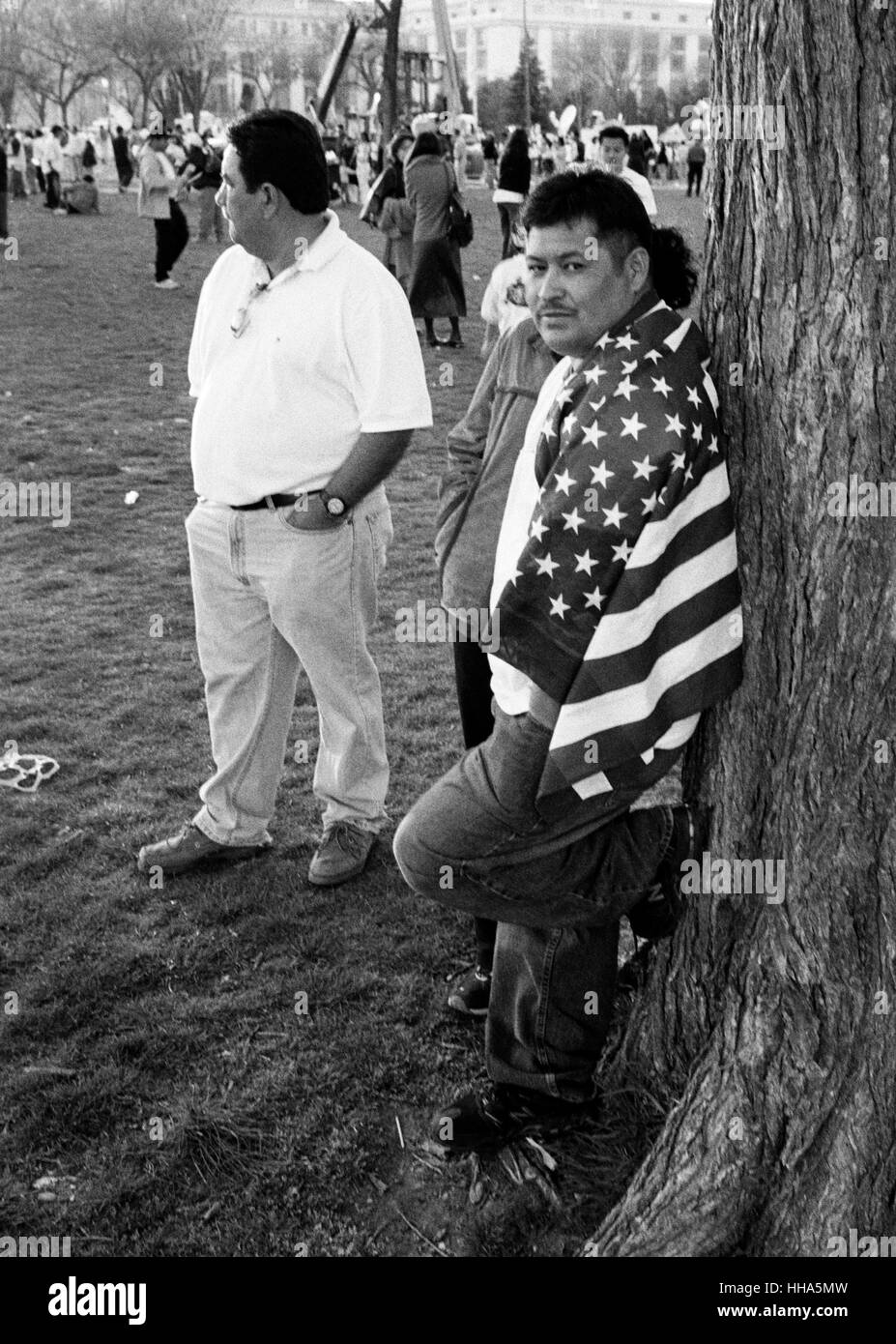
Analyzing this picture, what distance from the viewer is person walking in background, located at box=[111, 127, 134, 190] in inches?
1325

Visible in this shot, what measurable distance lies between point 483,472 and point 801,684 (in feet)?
3.34

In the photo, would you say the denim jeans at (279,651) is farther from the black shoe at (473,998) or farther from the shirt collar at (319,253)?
the black shoe at (473,998)

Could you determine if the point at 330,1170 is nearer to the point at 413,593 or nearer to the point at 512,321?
the point at 512,321

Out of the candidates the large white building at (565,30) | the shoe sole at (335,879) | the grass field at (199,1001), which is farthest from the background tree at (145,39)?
the shoe sole at (335,879)

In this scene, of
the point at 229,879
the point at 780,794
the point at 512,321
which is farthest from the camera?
the point at 229,879

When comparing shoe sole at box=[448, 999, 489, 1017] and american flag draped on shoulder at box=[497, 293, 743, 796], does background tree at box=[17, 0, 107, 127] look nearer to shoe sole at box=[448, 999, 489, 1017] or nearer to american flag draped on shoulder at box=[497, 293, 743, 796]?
shoe sole at box=[448, 999, 489, 1017]

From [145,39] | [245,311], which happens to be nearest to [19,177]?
[245,311]

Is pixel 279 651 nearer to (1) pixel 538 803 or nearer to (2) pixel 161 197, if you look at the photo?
(1) pixel 538 803

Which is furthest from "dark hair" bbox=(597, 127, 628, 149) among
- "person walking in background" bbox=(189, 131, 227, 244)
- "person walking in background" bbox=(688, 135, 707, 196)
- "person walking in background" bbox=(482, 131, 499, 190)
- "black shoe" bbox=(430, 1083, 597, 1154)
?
"person walking in background" bbox=(482, 131, 499, 190)

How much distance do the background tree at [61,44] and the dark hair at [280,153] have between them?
66687 mm

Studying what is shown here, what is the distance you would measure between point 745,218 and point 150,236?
2082 cm

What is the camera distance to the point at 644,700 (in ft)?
8.78
